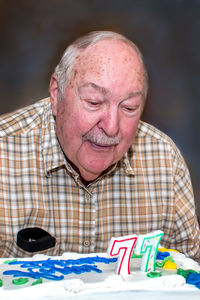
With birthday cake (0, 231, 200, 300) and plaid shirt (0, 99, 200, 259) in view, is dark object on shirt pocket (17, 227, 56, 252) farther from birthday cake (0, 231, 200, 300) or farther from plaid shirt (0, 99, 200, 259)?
birthday cake (0, 231, 200, 300)

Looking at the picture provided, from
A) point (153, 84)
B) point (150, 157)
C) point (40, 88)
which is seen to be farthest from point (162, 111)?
point (150, 157)

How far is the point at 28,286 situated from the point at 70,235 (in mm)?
745

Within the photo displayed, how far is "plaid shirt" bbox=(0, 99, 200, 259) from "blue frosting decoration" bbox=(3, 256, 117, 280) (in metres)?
0.44

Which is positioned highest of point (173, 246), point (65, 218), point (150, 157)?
point (150, 157)

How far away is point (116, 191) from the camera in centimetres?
215

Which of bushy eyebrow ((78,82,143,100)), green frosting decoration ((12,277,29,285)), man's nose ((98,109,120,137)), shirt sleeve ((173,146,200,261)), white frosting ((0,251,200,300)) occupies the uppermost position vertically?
bushy eyebrow ((78,82,143,100))

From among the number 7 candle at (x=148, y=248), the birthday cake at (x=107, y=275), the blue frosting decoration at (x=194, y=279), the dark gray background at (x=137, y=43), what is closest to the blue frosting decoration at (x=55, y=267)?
the birthday cake at (x=107, y=275)

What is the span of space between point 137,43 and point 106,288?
8.26ft

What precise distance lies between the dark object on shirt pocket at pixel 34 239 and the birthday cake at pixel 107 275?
0.29m

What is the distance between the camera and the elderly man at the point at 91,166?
1816 millimetres

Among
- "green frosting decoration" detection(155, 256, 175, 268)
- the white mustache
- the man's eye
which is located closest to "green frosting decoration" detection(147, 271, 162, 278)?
"green frosting decoration" detection(155, 256, 175, 268)

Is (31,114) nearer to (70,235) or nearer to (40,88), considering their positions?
(70,235)

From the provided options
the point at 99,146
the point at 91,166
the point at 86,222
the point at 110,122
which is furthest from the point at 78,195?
the point at 110,122

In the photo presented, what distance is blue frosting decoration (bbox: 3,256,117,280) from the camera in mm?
1422
